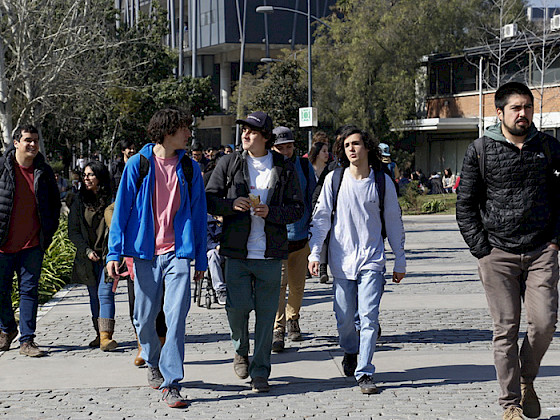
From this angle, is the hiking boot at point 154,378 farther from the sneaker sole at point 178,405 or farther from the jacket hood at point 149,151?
the jacket hood at point 149,151

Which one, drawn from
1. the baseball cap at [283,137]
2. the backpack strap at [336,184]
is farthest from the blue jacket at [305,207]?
the backpack strap at [336,184]

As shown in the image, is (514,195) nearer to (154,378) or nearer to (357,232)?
(357,232)

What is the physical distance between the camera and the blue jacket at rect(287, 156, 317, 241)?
797 centimetres

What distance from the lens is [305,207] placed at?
8.14 m

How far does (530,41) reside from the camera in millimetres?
45219

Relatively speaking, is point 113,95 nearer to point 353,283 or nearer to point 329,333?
point 329,333

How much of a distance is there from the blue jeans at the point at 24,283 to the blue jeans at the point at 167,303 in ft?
5.95

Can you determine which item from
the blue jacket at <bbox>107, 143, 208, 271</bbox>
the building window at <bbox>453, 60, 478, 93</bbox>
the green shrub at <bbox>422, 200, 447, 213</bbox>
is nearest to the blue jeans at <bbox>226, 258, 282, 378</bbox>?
the blue jacket at <bbox>107, 143, 208, 271</bbox>

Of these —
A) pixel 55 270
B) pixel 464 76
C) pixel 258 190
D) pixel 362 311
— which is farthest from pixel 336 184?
pixel 464 76

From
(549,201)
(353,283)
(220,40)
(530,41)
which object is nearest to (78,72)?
(353,283)

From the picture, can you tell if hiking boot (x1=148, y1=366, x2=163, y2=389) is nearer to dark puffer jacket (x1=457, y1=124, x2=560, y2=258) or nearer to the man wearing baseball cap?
the man wearing baseball cap

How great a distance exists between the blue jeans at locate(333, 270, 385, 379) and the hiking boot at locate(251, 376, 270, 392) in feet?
2.02

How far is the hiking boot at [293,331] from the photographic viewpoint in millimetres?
8039

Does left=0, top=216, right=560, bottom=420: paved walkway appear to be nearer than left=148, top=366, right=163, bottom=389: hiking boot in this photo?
Yes
